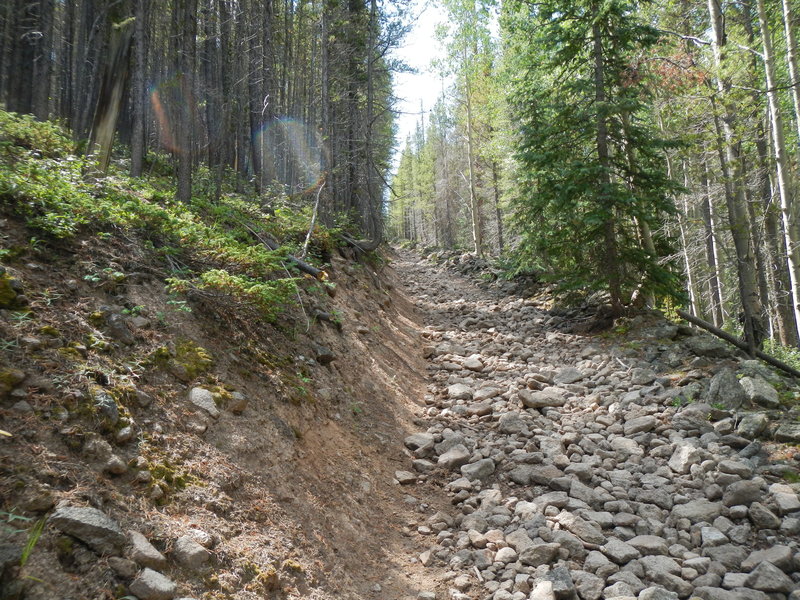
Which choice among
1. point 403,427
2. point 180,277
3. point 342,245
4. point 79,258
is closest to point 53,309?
point 79,258

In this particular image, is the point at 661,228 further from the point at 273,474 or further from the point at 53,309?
the point at 53,309

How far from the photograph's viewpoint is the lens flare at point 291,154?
16.7m

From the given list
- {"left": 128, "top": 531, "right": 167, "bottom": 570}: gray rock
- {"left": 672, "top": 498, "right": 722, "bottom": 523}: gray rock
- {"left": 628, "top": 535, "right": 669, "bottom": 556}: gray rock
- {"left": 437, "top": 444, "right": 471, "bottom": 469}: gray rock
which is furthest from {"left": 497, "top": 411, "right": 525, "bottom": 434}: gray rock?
{"left": 128, "top": 531, "right": 167, "bottom": 570}: gray rock

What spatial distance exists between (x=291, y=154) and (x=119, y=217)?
1428 cm

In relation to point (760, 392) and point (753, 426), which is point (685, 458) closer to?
point (753, 426)

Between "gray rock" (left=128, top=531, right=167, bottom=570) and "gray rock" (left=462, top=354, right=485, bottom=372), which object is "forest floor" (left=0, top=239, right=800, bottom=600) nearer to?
"gray rock" (left=128, top=531, right=167, bottom=570)

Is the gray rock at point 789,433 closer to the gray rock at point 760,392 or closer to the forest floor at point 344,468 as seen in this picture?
the forest floor at point 344,468

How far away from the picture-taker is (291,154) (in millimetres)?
17938

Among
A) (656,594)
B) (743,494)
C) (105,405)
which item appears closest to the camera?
(105,405)

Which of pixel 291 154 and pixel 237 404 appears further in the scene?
pixel 291 154

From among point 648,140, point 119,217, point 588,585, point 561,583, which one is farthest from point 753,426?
point 119,217

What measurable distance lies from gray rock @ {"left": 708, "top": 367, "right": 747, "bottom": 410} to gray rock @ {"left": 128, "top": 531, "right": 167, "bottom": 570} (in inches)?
268

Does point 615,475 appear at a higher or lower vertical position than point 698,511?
higher

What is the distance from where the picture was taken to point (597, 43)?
382 inches
